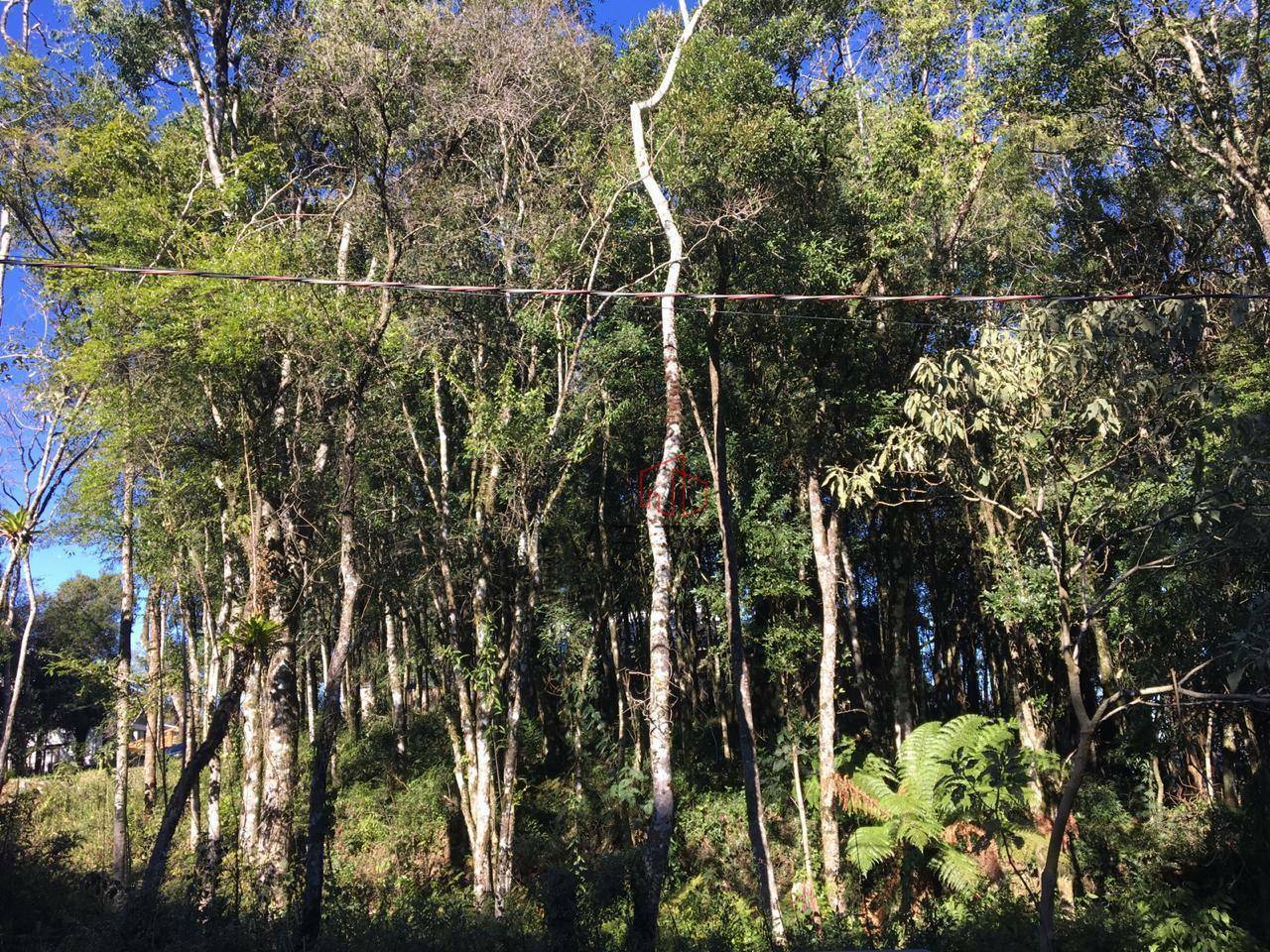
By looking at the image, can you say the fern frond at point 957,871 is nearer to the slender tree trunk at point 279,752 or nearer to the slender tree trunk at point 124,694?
the slender tree trunk at point 279,752

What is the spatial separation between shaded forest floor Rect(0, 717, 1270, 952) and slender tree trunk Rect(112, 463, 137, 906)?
5.74ft

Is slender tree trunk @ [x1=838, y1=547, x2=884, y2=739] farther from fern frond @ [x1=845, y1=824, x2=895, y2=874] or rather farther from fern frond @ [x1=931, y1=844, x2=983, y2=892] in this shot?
fern frond @ [x1=931, y1=844, x2=983, y2=892]

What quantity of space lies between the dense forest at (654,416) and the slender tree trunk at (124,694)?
118 millimetres

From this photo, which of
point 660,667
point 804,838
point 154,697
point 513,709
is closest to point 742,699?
point 660,667

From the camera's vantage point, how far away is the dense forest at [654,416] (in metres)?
A: 9.51

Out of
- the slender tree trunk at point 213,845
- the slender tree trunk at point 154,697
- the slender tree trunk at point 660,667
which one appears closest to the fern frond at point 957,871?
the slender tree trunk at point 660,667

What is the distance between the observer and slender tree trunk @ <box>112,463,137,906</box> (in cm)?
1450

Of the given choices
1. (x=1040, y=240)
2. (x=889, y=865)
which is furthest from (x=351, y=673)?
(x=1040, y=240)

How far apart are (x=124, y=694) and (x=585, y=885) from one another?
10.9 metres

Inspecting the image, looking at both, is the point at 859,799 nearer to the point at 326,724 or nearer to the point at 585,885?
the point at 585,885

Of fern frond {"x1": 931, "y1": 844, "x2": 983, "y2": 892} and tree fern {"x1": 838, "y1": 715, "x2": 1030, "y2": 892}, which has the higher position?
tree fern {"x1": 838, "y1": 715, "x2": 1030, "y2": 892}

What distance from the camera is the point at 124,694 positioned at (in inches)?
563

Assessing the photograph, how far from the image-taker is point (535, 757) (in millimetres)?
17688

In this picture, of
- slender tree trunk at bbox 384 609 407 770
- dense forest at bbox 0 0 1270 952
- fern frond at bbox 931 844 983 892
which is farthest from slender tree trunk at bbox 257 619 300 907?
fern frond at bbox 931 844 983 892
